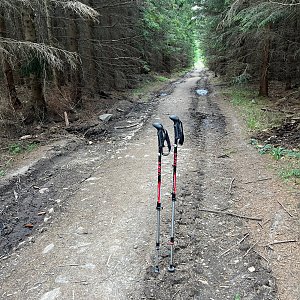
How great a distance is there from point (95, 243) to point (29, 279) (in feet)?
3.26

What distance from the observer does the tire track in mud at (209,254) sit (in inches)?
139

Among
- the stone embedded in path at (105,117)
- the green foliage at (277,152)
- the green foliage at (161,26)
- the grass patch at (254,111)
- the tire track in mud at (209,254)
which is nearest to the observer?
the tire track in mud at (209,254)

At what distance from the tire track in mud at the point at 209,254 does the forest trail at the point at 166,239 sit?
13mm

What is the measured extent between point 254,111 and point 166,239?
32.7 ft

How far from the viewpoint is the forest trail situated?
142 inches

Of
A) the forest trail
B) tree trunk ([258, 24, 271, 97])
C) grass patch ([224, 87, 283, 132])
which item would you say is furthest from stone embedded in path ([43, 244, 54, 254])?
tree trunk ([258, 24, 271, 97])

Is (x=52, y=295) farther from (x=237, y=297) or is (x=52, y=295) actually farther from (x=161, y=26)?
(x=161, y=26)

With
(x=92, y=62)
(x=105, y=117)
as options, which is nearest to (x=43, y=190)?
(x=105, y=117)

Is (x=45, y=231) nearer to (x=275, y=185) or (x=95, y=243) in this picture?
(x=95, y=243)

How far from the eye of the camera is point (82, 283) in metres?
3.69

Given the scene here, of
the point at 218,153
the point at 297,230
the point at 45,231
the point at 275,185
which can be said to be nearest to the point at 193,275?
the point at 297,230

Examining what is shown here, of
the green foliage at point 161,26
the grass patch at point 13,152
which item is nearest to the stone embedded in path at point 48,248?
the grass patch at point 13,152

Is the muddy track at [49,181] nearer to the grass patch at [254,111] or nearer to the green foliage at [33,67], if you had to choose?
the green foliage at [33,67]

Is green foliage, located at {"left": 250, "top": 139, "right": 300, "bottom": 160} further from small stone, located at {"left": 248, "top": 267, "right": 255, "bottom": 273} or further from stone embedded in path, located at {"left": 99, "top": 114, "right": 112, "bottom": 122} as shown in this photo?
stone embedded in path, located at {"left": 99, "top": 114, "right": 112, "bottom": 122}
